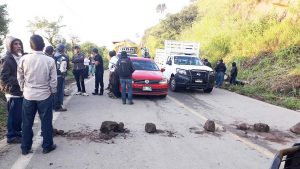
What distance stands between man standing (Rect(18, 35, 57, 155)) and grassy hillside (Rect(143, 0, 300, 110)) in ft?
32.1

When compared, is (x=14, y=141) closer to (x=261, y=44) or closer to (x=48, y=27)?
(x=261, y=44)

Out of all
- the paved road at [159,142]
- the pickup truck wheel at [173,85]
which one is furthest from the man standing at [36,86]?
the pickup truck wheel at [173,85]

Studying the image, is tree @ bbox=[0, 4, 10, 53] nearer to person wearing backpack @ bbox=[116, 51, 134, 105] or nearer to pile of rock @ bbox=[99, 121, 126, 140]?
person wearing backpack @ bbox=[116, 51, 134, 105]

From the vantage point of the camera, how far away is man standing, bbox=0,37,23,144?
5832mm

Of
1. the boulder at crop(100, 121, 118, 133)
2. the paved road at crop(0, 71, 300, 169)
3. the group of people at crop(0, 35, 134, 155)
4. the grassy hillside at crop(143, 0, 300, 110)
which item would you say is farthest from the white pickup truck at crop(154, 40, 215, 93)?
the group of people at crop(0, 35, 134, 155)

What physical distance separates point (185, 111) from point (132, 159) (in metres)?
4.87

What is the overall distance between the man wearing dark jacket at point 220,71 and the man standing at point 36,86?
564 inches

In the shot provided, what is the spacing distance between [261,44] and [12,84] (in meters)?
19.6

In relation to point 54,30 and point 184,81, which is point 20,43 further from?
point 54,30

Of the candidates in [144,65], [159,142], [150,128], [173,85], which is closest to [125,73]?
[144,65]

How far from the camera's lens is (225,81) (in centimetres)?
2044

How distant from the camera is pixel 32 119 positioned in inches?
214

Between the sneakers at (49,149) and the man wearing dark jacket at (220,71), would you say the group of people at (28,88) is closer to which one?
the sneakers at (49,149)

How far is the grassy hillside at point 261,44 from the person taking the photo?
50.8 feet
